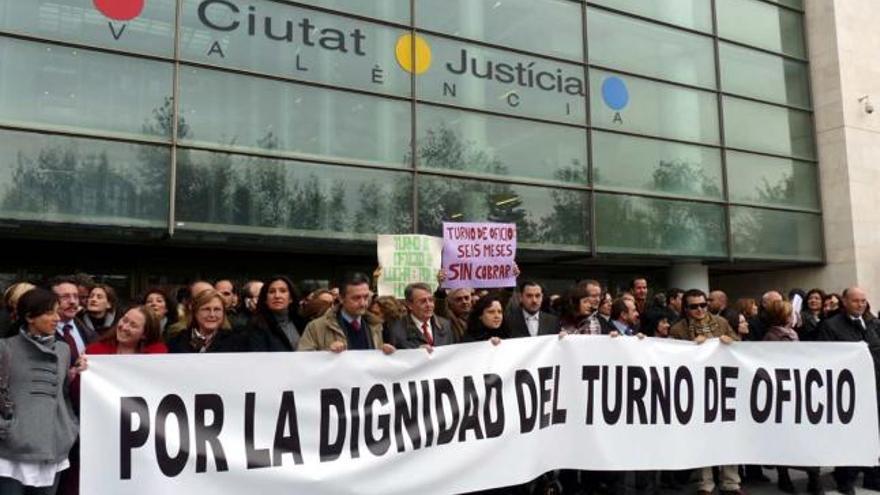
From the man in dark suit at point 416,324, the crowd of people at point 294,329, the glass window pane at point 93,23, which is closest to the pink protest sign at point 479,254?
the crowd of people at point 294,329

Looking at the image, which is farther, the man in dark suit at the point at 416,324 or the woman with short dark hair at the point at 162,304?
the woman with short dark hair at the point at 162,304

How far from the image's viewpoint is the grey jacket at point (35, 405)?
11.5 feet

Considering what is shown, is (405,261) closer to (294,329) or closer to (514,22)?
(294,329)

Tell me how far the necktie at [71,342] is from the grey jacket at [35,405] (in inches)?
11.3

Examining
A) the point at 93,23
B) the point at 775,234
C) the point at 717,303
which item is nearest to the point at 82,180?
the point at 93,23

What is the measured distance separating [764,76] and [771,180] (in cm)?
205

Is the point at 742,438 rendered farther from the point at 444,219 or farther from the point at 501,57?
the point at 501,57

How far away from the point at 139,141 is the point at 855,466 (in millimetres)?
8150

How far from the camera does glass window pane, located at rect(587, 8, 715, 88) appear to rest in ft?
42.0

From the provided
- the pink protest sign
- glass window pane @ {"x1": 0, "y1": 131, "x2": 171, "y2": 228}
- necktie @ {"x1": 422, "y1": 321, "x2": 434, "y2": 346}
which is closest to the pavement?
necktie @ {"x1": 422, "y1": 321, "x2": 434, "y2": 346}

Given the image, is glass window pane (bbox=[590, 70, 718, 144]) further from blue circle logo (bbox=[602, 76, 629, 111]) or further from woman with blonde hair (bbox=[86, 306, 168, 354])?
woman with blonde hair (bbox=[86, 306, 168, 354])

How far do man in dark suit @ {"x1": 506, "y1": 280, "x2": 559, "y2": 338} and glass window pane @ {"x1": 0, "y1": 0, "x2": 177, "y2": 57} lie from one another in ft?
20.3

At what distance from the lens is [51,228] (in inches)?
338

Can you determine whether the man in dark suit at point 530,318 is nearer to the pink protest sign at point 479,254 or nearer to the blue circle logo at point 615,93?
the pink protest sign at point 479,254
